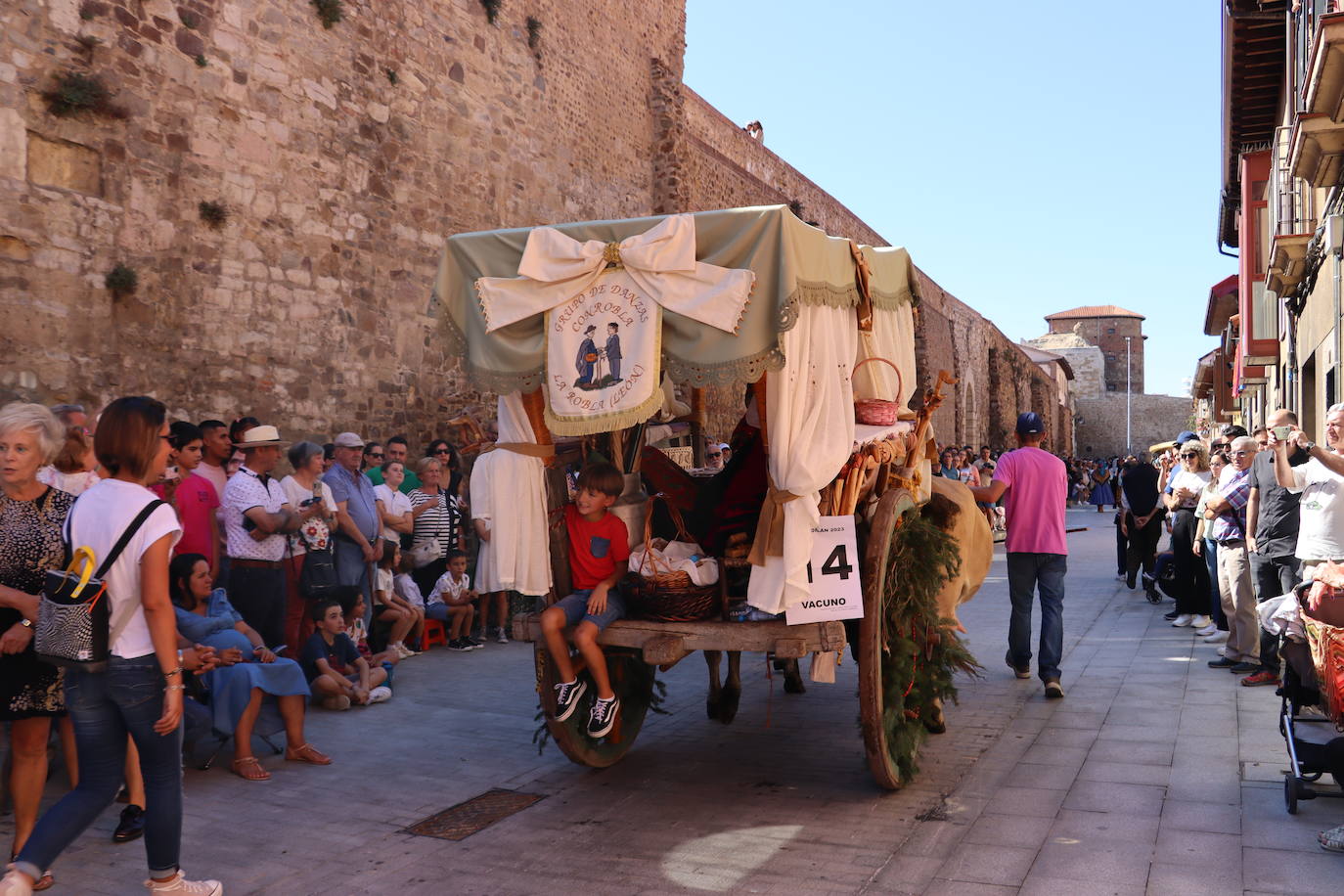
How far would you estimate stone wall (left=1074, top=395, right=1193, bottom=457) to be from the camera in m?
79.1

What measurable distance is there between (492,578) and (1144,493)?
9.39 m

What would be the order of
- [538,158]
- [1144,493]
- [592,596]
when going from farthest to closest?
[538,158]
[1144,493]
[592,596]

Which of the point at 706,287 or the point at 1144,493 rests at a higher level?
the point at 706,287

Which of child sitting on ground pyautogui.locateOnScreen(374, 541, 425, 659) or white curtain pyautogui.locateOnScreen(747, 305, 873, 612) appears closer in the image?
white curtain pyautogui.locateOnScreen(747, 305, 873, 612)

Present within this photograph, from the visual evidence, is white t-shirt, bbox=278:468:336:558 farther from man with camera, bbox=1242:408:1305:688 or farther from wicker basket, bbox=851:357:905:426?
man with camera, bbox=1242:408:1305:688

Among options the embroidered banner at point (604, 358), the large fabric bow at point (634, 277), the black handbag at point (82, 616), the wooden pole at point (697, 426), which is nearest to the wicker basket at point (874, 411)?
the large fabric bow at point (634, 277)

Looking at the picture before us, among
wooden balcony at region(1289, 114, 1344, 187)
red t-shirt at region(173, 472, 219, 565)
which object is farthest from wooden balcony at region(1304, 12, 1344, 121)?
red t-shirt at region(173, 472, 219, 565)

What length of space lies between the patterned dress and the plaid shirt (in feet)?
24.8

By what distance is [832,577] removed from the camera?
190 inches

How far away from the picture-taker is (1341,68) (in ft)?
25.3

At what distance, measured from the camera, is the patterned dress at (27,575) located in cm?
411

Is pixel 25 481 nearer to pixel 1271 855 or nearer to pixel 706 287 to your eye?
pixel 706 287

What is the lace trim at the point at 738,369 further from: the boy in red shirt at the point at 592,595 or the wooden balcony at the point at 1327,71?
the wooden balcony at the point at 1327,71

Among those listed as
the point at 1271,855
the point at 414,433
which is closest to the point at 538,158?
the point at 414,433
